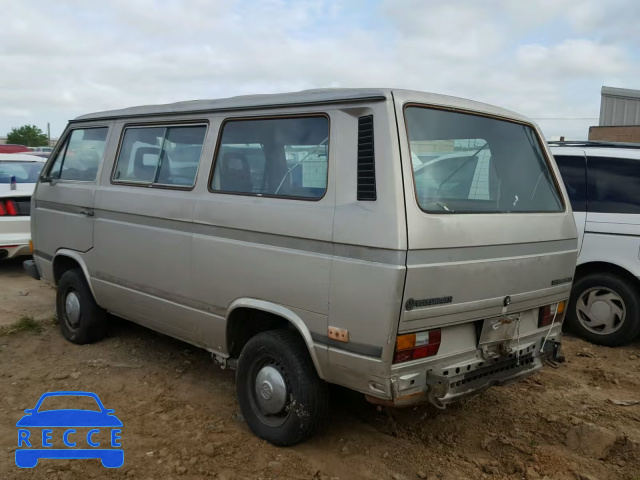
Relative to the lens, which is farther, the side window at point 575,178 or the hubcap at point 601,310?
the side window at point 575,178

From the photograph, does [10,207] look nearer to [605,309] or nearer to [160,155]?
[160,155]

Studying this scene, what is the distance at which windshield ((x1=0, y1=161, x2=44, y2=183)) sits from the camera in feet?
28.5

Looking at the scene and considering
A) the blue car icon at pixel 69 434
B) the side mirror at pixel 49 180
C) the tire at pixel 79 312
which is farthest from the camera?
the side mirror at pixel 49 180

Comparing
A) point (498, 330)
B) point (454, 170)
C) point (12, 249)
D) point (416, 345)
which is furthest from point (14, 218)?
point (498, 330)

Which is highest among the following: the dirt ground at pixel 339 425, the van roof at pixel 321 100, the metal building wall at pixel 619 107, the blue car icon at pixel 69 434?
the metal building wall at pixel 619 107

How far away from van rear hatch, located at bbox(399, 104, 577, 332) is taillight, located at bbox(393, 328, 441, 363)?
54 mm

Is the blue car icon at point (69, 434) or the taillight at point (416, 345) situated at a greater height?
the taillight at point (416, 345)

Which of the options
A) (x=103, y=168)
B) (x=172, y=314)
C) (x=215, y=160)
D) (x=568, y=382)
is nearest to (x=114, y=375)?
(x=172, y=314)

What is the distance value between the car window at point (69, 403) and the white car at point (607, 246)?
14.9 ft

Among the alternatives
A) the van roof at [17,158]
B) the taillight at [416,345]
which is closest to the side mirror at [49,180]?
the taillight at [416,345]

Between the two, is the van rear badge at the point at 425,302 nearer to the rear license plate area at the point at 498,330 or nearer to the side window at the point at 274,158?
Result: the rear license plate area at the point at 498,330

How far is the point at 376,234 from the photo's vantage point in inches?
114

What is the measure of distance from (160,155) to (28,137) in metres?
52.6

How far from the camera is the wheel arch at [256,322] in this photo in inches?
129
